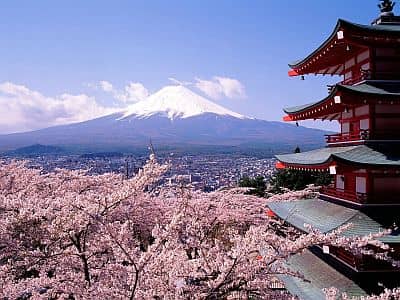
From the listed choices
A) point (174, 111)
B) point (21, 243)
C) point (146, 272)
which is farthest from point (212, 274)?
point (174, 111)

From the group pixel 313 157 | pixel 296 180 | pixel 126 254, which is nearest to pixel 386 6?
pixel 313 157

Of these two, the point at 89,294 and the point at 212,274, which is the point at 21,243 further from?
the point at 212,274

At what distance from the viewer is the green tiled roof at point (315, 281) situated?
6.81 m

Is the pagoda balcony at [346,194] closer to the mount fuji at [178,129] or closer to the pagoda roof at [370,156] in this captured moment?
the pagoda roof at [370,156]

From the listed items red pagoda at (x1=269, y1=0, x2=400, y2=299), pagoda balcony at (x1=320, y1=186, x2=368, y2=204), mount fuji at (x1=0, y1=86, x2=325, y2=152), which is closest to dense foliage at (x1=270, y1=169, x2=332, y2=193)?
pagoda balcony at (x1=320, y1=186, x2=368, y2=204)

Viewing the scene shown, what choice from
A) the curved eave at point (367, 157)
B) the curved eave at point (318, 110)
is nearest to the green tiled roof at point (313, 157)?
the curved eave at point (367, 157)

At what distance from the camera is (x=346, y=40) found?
308 inches

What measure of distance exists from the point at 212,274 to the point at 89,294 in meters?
1.38

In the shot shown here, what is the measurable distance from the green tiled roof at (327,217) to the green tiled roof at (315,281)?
798 mm

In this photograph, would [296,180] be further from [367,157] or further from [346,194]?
[367,157]

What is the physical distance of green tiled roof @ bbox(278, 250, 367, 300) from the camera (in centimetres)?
681

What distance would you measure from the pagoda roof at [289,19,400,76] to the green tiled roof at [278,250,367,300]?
4175 millimetres

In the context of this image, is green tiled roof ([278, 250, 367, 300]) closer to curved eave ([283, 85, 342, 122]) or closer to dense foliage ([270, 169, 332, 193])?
curved eave ([283, 85, 342, 122])

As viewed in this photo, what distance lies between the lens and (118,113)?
163250 millimetres
